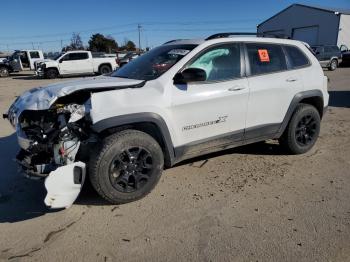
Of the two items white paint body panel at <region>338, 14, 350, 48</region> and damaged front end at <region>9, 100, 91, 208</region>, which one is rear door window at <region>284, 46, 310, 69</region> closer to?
damaged front end at <region>9, 100, 91, 208</region>

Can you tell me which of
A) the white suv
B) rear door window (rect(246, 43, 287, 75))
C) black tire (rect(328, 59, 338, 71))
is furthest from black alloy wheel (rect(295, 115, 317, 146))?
black tire (rect(328, 59, 338, 71))

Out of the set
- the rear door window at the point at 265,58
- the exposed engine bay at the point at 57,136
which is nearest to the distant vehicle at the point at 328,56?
the rear door window at the point at 265,58

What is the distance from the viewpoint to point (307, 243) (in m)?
3.12

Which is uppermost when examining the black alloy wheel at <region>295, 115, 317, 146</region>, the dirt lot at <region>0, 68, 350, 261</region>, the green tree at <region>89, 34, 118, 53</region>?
the black alloy wheel at <region>295, 115, 317, 146</region>

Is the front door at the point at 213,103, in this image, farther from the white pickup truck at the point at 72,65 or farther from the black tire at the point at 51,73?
the black tire at the point at 51,73

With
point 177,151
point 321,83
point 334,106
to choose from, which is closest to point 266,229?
point 177,151

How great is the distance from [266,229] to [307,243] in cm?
39

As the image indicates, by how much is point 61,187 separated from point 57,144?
455mm

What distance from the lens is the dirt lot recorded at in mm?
3049

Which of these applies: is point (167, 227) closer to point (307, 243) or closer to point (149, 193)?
point (149, 193)

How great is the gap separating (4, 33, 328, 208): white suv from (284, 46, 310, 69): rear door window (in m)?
0.02

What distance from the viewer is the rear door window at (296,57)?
5.14 m

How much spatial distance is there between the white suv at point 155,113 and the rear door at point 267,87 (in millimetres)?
14

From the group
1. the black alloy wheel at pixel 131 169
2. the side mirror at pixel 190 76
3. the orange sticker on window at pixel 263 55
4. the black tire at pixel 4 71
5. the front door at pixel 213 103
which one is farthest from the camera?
the black tire at pixel 4 71
